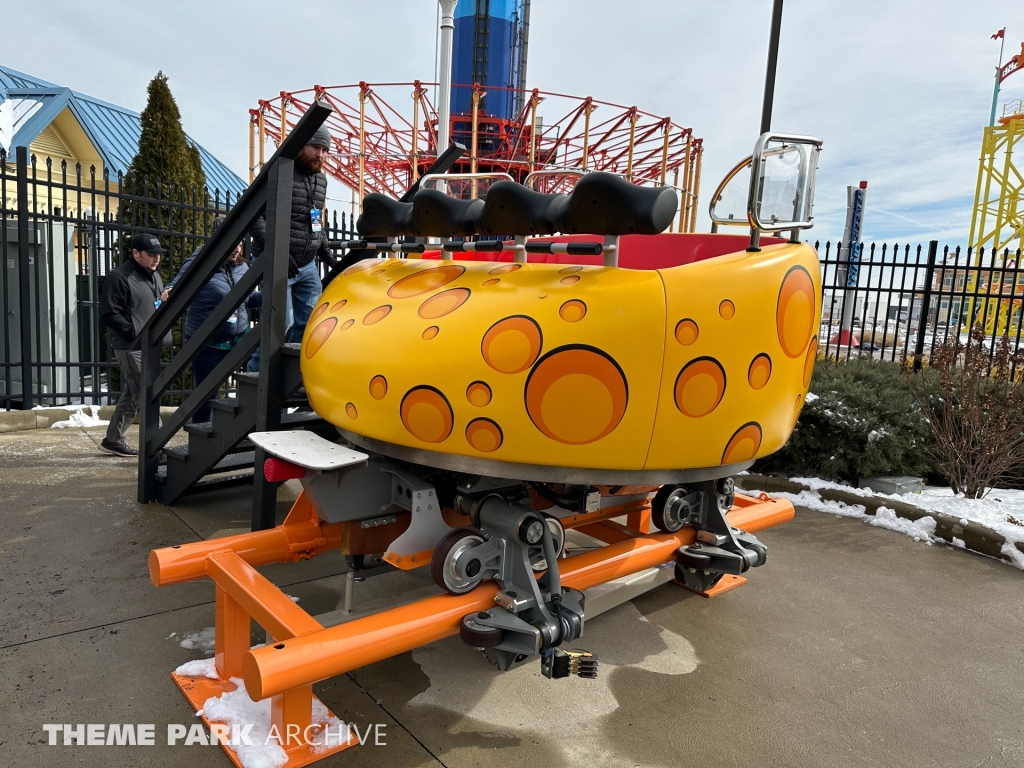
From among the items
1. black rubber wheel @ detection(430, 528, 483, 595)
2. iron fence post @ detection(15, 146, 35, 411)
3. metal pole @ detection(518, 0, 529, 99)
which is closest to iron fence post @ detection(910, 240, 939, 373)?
black rubber wheel @ detection(430, 528, 483, 595)

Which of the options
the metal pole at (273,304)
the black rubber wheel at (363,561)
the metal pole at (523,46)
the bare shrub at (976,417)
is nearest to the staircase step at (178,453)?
the metal pole at (273,304)

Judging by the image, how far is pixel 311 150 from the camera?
3785 mm

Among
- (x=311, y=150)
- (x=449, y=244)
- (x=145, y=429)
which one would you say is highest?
(x=311, y=150)

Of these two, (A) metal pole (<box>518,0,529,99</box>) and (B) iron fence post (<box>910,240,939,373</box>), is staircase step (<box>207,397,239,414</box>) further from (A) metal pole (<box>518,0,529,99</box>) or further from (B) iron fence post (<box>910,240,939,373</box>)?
(A) metal pole (<box>518,0,529,99</box>)

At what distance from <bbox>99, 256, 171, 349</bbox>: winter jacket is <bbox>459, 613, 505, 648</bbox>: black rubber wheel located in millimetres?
4128

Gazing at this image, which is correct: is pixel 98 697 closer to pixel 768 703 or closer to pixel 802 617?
pixel 768 703

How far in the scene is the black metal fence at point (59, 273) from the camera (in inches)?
252

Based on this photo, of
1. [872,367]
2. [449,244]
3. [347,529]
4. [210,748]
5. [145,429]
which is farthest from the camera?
[872,367]

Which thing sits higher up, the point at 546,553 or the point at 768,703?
the point at 546,553

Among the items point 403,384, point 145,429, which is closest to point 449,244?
point 403,384

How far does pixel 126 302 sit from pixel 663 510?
447 centimetres

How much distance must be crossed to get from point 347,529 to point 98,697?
96cm

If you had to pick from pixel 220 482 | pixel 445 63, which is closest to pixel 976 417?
pixel 220 482

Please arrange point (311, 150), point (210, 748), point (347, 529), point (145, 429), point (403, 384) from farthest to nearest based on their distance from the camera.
Result: point (145, 429) < point (311, 150) < point (347, 529) < point (403, 384) < point (210, 748)
